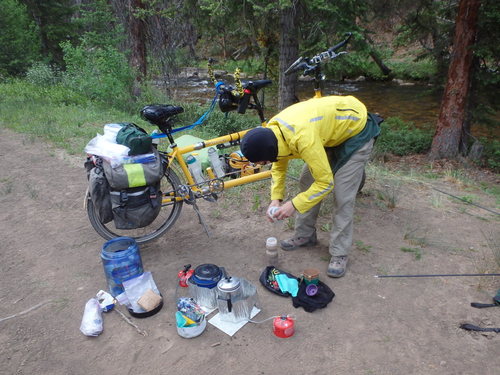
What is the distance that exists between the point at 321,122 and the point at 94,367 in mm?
2269

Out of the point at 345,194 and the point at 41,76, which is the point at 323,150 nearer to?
the point at 345,194

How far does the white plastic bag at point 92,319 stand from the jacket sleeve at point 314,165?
1689mm

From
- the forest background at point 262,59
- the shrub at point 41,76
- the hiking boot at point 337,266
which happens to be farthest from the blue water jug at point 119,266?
the shrub at point 41,76

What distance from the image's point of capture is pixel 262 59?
11.9m

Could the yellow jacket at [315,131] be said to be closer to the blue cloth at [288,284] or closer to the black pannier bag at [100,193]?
the blue cloth at [288,284]

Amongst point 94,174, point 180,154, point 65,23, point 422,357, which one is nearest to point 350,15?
point 180,154

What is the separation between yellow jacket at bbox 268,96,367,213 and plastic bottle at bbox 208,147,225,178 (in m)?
1.60

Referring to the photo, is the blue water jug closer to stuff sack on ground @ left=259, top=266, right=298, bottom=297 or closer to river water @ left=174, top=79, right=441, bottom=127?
stuff sack on ground @ left=259, top=266, right=298, bottom=297

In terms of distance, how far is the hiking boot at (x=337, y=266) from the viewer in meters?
3.15

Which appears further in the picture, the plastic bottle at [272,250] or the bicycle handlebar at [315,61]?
the bicycle handlebar at [315,61]

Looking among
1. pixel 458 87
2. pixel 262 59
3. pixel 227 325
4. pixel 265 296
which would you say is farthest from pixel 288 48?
pixel 227 325

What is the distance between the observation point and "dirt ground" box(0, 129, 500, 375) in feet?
7.80

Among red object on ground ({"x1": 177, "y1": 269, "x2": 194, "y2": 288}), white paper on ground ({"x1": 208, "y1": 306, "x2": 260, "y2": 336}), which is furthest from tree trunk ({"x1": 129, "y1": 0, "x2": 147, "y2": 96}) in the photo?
white paper on ground ({"x1": 208, "y1": 306, "x2": 260, "y2": 336})

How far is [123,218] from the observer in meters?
3.22
